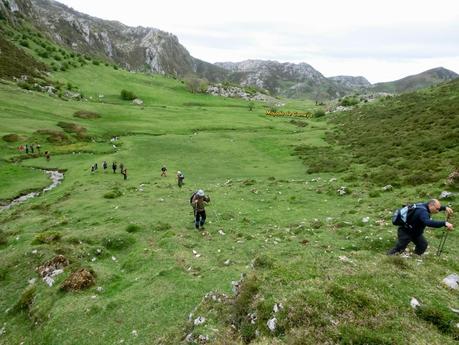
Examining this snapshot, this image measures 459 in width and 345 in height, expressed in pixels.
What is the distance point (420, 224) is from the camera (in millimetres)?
15539

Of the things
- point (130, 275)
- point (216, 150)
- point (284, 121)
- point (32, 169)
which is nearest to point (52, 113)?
point (32, 169)

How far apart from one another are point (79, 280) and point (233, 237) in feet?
33.9

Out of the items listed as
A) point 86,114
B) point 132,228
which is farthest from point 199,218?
point 86,114

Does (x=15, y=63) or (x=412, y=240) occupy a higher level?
(x=15, y=63)

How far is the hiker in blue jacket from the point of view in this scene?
1516 centimetres

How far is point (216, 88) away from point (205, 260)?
17265 centimetres

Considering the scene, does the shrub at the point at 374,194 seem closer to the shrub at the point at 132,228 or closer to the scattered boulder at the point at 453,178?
the scattered boulder at the point at 453,178

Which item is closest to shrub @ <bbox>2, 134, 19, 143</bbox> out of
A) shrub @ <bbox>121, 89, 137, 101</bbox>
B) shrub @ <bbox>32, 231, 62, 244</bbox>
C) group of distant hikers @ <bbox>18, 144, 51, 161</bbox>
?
group of distant hikers @ <bbox>18, 144, 51, 161</bbox>

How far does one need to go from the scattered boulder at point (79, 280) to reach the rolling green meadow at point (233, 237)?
14.3 inches

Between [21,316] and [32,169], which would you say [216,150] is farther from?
[21,316]

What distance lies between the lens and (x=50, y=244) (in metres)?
25.0

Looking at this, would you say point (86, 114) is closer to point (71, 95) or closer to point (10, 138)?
point (71, 95)

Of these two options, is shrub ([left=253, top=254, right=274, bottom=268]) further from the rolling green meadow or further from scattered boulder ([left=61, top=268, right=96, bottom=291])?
scattered boulder ([left=61, top=268, right=96, bottom=291])

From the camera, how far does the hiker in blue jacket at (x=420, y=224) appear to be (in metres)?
15.2
